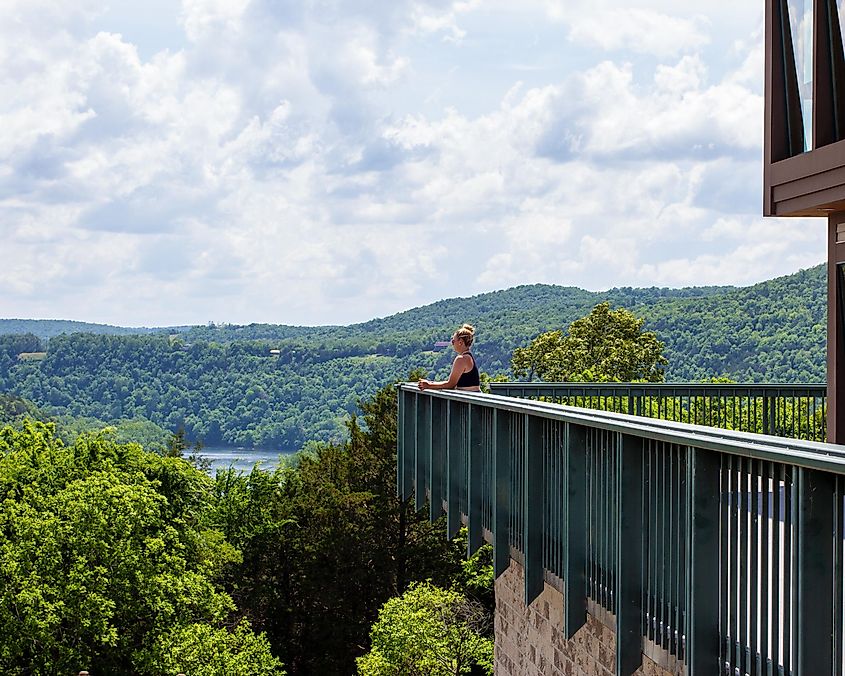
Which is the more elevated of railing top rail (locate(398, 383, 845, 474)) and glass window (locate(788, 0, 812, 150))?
glass window (locate(788, 0, 812, 150))

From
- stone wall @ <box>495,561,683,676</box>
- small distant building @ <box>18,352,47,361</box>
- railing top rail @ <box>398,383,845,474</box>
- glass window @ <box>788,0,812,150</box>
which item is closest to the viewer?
railing top rail @ <box>398,383,845,474</box>

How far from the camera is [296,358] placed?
122188mm

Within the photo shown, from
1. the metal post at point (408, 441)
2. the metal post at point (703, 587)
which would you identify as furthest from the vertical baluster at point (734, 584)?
the metal post at point (408, 441)

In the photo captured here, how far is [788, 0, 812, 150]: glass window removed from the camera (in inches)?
482

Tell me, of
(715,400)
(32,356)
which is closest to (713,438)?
(715,400)

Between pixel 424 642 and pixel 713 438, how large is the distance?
32.4 m

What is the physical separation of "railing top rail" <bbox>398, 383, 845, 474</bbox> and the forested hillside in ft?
215

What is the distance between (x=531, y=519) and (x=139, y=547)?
27.0 metres

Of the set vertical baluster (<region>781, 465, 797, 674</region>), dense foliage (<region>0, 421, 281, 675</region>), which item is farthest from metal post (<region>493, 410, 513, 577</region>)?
dense foliage (<region>0, 421, 281, 675</region>)

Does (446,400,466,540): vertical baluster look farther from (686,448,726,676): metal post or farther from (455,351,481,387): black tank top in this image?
(686,448,726,676): metal post

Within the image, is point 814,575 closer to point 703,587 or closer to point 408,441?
point 703,587

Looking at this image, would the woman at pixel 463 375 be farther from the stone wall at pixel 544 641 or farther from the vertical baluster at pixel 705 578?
the vertical baluster at pixel 705 578

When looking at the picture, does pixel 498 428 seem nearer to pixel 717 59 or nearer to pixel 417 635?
pixel 417 635

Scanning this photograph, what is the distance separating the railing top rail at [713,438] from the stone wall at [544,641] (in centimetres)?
115
